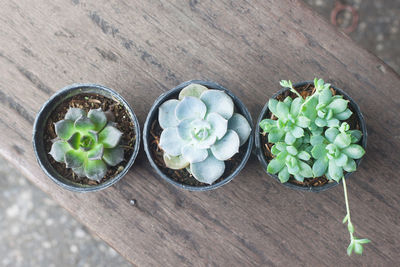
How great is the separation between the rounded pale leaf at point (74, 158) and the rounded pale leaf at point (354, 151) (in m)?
0.56

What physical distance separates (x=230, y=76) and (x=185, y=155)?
33cm

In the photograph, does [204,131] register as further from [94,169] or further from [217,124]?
[94,169]

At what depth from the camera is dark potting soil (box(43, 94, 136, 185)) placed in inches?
36.4

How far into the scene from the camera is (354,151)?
2.54ft

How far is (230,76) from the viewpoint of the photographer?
1048 millimetres

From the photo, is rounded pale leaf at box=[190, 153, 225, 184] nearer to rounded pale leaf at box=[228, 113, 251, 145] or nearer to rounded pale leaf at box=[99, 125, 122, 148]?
rounded pale leaf at box=[228, 113, 251, 145]

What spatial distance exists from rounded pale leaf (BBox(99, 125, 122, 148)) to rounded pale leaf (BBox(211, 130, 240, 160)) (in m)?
0.21

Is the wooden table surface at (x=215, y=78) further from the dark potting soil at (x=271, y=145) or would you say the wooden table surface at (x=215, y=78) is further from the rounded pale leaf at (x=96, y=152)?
the rounded pale leaf at (x=96, y=152)

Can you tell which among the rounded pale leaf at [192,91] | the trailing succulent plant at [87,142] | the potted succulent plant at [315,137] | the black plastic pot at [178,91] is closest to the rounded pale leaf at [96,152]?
the trailing succulent plant at [87,142]

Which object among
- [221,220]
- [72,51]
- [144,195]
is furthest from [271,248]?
[72,51]

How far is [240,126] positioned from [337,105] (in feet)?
0.68

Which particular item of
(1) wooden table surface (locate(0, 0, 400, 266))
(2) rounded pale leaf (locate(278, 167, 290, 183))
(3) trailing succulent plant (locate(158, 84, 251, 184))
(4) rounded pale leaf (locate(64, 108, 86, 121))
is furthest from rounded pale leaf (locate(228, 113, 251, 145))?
(4) rounded pale leaf (locate(64, 108, 86, 121))

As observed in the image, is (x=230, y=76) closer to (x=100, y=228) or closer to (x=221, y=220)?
(x=221, y=220)

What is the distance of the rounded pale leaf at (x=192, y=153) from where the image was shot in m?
0.82
